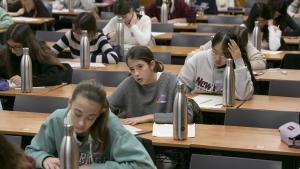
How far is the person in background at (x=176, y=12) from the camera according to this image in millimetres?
10117

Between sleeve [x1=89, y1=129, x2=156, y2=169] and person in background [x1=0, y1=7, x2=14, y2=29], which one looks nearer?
sleeve [x1=89, y1=129, x2=156, y2=169]

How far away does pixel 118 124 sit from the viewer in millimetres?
3379

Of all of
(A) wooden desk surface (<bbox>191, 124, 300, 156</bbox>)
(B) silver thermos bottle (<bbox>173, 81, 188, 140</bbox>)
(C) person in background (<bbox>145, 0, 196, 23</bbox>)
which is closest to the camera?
(A) wooden desk surface (<bbox>191, 124, 300, 156</bbox>)

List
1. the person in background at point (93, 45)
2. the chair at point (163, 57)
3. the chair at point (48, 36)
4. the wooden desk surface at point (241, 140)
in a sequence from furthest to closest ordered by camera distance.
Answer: the chair at point (48, 36)
the chair at point (163, 57)
the person in background at point (93, 45)
the wooden desk surface at point (241, 140)

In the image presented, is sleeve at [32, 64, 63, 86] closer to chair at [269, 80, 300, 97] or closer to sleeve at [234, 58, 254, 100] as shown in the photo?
sleeve at [234, 58, 254, 100]

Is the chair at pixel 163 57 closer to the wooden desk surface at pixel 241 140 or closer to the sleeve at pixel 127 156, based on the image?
the wooden desk surface at pixel 241 140

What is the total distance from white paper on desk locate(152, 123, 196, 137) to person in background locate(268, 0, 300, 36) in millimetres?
4013

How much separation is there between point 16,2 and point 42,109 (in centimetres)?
643

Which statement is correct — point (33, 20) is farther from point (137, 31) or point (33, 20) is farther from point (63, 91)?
point (63, 91)

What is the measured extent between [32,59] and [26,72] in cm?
23

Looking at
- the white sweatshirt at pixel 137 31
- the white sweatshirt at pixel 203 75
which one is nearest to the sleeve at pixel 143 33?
the white sweatshirt at pixel 137 31

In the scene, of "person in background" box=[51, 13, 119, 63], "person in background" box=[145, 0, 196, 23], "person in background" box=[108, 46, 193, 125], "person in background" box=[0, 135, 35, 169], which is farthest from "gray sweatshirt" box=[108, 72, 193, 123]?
"person in background" box=[145, 0, 196, 23]

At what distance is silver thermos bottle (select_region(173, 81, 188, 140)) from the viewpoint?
4047 millimetres

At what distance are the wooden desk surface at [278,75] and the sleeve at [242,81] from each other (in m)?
0.83
